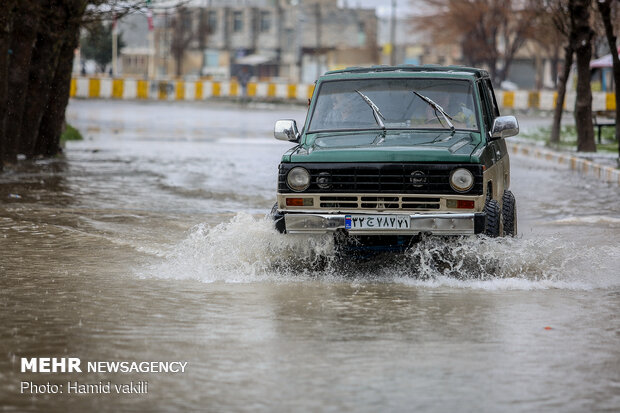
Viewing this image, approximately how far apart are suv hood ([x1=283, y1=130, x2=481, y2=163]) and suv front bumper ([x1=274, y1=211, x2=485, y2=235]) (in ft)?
1.48

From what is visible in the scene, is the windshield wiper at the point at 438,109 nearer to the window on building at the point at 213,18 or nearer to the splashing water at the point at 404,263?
the splashing water at the point at 404,263

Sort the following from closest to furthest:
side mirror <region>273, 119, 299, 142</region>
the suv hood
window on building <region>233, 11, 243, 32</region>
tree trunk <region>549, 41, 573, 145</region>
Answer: the suv hood
side mirror <region>273, 119, 299, 142</region>
tree trunk <region>549, 41, 573, 145</region>
window on building <region>233, 11, 243, 32</region>

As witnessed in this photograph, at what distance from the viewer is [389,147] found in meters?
10.3

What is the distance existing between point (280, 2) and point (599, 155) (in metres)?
110

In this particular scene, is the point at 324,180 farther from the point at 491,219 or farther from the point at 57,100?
the point at 57,100

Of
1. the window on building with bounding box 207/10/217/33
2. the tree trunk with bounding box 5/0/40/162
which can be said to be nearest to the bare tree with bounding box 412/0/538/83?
the window on building with bounding box 207/10/217/33

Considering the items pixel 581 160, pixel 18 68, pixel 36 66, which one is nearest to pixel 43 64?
pixel 36 66

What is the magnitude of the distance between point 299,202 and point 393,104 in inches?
63.5

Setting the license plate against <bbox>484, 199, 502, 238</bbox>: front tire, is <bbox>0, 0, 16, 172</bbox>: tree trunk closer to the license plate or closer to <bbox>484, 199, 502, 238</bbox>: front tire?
the license plate

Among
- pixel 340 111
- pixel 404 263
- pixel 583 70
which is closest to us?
pixel 404 263

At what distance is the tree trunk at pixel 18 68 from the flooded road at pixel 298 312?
200 inches

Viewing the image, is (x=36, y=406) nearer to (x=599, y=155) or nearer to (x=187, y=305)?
(x=187, y=305)

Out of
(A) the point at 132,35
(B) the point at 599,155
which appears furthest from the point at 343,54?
(B) the point at 599,155

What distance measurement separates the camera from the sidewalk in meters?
22.2
